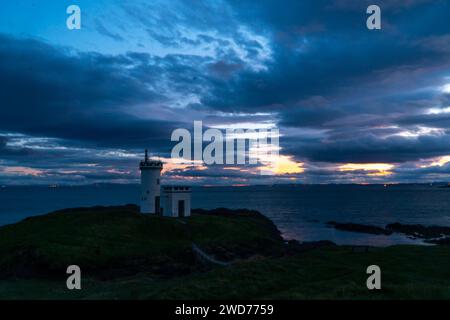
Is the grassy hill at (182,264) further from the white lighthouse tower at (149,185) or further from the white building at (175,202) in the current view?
→ the white lighthouse tower at (149,185)

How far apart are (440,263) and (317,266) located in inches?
477

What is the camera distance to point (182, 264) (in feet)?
129

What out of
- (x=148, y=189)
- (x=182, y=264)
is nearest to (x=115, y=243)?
(x=182, y=264)

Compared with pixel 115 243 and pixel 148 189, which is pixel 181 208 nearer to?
pixel 148 189

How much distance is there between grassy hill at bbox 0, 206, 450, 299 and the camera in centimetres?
2256

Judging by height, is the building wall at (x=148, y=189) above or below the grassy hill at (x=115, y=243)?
above

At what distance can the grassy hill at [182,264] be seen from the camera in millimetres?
22562

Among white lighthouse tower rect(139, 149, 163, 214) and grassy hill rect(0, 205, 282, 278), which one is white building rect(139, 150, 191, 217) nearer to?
white lighthouse tower rect(139, 149, 163, 214)

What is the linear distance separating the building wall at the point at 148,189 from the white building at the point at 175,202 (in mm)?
1749

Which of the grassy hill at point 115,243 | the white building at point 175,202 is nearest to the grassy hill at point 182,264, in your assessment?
the grassy hill at point 115,243

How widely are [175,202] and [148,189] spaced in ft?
15.8

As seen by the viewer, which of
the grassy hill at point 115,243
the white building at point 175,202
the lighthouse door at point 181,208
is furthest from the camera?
the lighthouse door at point 181,208

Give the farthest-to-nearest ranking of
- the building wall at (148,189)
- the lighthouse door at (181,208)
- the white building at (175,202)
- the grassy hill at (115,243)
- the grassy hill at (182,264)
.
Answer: the lighthouse door at (181,208)
the building wall at (148,189)
the white building at (175,202)
the grassy hill at (115,243)
the grassy hill at (182,264)
